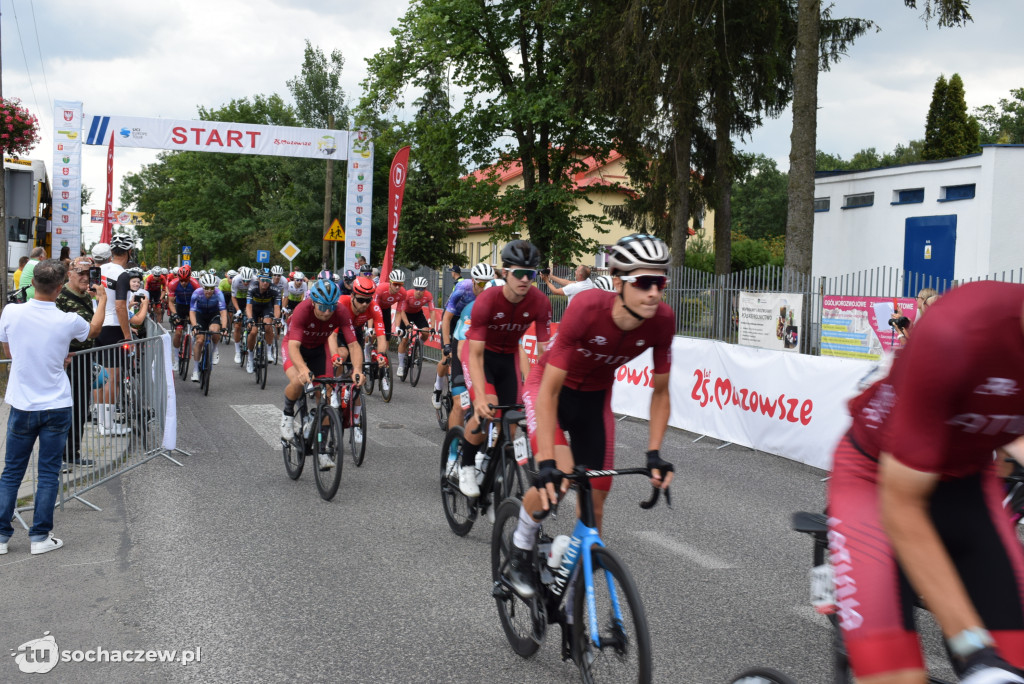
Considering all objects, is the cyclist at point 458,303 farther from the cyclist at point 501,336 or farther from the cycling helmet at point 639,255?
the cycling helmet at point 639,255

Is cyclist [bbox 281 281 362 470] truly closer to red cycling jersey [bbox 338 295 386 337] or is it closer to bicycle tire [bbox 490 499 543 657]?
red cycling jersey [bbox 338 295 386 337]

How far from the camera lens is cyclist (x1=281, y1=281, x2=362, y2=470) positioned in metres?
8.13

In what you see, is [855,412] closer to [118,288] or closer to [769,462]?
[769,462]

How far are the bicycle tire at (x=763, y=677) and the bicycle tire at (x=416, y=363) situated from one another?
14.1 metres

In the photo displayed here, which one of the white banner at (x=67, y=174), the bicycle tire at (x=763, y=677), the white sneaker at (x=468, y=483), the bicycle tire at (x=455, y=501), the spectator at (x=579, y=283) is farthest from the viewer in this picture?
the white banner at (x=67, y=174)

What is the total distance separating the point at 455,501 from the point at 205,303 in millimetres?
10504

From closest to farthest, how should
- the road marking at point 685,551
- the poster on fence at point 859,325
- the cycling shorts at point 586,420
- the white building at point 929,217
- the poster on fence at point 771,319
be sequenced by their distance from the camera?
1. the cycling shorts at point 586,420
2. the road marking at point 685,551
3. the poster on fence at point 859,325
4. the poster on fence at point 771,319
5. the white building at point 929,217

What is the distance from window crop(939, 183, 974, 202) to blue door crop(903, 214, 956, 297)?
546mm

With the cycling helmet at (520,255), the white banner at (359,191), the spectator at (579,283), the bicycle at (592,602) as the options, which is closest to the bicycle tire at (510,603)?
the bicycle at (592,602)

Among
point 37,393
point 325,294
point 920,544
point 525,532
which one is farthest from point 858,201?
point 920,544

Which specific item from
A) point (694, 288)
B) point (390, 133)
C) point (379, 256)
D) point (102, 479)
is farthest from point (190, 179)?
point (102, 479)

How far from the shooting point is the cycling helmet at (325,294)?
Result: 816 cm

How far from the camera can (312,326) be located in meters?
8.52

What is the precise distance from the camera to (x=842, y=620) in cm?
242
